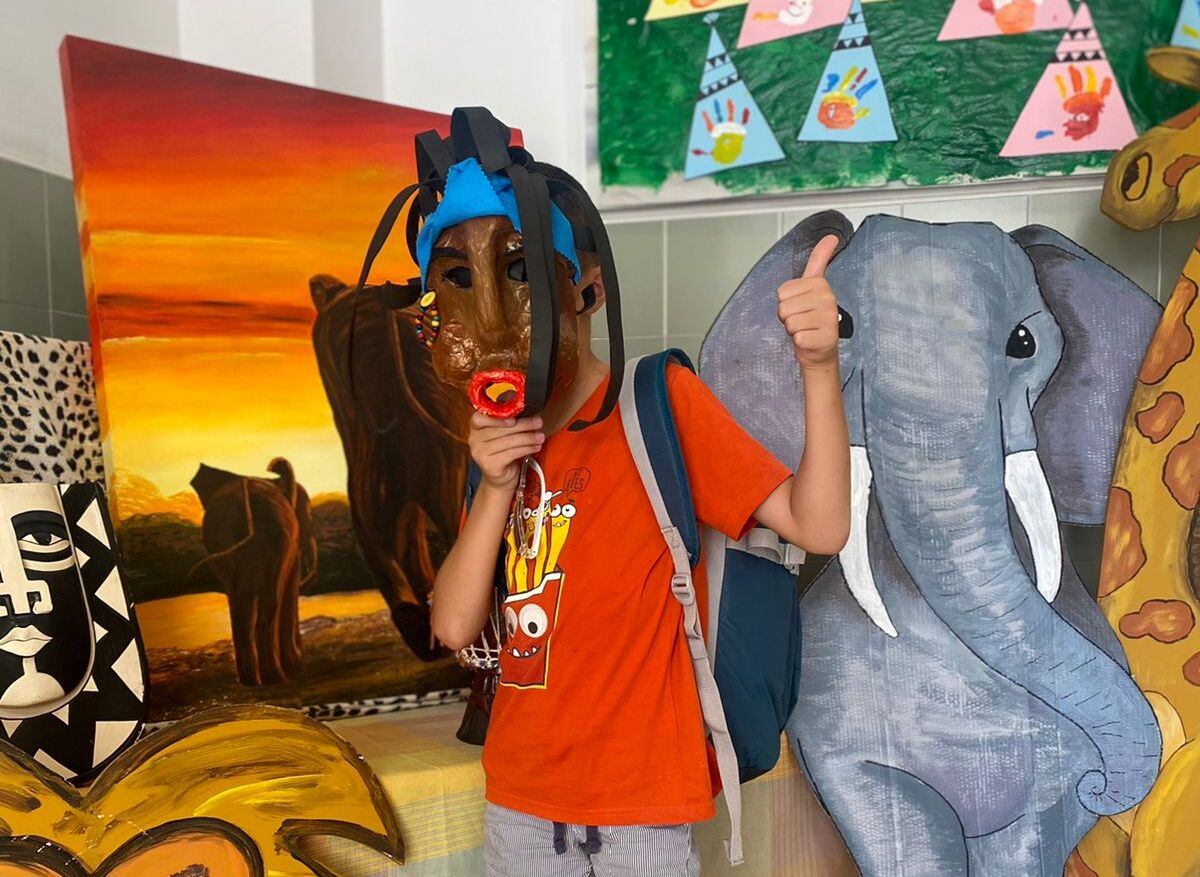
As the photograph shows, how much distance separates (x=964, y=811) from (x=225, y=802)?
47.2 inches

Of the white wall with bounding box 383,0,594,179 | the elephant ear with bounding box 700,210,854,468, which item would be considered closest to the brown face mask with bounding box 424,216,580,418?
the elephant ear with bounding box 700,210,854,468

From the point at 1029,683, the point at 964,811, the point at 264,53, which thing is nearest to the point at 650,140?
the point at 264,53

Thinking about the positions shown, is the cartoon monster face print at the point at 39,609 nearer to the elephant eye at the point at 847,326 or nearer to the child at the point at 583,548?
the child at the point at 583,548

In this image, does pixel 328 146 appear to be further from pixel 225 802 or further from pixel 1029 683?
pixel 1029 683

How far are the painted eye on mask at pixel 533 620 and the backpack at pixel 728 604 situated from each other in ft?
0.54

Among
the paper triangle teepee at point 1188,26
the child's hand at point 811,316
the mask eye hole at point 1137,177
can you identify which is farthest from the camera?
the paper triangle teepee at point 1188,26

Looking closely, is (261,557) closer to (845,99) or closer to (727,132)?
(727,132)

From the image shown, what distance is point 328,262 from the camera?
68.9 inches

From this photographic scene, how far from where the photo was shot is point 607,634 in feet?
3.72

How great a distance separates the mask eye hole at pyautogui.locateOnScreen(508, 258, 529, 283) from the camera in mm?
1102

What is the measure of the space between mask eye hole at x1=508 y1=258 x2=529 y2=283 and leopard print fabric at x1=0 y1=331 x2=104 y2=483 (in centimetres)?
91

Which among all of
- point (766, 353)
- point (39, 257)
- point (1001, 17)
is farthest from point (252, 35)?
point (1001, 17)

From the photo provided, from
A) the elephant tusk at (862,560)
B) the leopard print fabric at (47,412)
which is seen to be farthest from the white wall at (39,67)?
the elephant tusk at (862,560)

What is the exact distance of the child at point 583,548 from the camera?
1.08m
